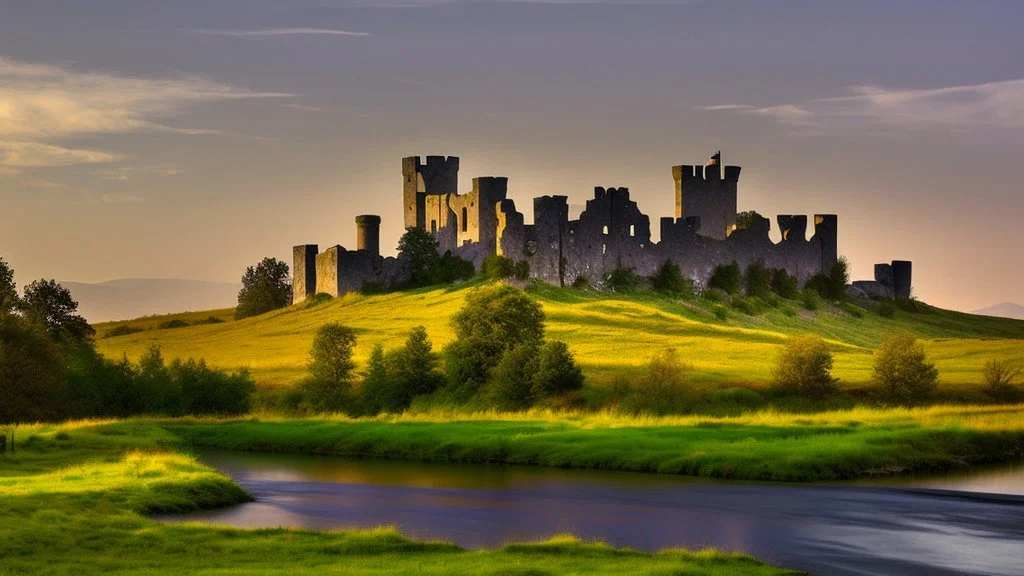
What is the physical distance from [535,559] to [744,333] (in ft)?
187

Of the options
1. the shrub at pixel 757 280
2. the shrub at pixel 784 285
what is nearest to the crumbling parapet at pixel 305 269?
the shrub at pixel 757 280

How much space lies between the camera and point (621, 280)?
3922 inches

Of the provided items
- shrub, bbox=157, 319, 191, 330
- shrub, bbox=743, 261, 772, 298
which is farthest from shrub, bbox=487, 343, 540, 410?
shrub, bbox=157, 319, 191, 330

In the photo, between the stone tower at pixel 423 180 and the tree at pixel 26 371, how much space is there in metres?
51.4

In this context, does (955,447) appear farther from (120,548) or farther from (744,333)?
(744,333)

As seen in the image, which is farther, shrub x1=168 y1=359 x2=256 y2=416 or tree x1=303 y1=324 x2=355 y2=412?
shrub x1=168 y1=359 x2=256 y2=416

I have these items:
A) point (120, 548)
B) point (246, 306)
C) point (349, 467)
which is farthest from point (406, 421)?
point (246, 306)

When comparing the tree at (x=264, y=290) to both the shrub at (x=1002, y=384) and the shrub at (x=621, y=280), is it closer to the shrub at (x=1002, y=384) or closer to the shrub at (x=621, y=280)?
the shrub at (x=621, y=280)

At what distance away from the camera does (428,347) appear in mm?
62875

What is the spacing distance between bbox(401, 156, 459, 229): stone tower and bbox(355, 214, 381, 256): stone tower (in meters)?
3.00

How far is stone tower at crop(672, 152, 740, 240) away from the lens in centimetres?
10769

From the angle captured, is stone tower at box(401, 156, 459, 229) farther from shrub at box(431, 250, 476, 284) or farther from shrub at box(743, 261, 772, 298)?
shrub at box(743, 261, 772, 298)

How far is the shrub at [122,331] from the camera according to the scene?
106019mm

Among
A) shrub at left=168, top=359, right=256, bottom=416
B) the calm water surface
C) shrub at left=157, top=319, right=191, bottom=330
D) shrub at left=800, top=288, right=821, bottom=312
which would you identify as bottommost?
the calm water surface
